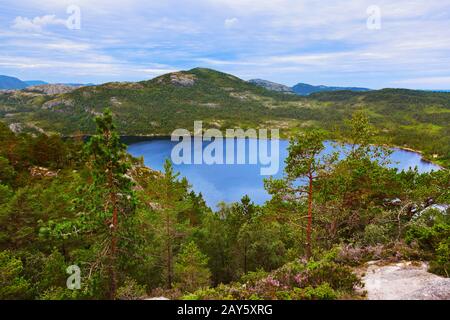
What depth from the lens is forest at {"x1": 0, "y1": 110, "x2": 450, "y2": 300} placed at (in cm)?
1405

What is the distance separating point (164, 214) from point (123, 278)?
528 centimetres

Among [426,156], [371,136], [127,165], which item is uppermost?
[371,136]

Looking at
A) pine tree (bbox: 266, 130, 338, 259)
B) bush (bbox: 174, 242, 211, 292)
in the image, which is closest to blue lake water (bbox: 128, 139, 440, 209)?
pine tree (bbox: 266, 130, 338, 259)

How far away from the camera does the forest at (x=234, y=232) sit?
46.1 ft

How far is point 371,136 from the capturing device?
22062 millimetres

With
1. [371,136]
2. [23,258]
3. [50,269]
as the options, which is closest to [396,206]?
[371,136]

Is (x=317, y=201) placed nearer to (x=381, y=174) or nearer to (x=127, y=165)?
(x=381, y=174)

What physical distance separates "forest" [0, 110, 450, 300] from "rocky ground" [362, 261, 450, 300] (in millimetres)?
696

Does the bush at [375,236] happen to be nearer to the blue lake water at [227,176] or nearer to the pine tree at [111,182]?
the pine tree at [111,182]

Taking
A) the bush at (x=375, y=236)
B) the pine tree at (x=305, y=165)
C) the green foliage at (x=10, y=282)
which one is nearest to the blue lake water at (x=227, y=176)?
the bush at (x=375, y=236)

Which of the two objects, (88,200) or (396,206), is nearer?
(88,200)

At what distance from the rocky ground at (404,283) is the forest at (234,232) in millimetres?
696

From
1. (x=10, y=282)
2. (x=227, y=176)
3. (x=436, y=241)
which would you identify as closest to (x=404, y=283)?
(x=436, y=241)

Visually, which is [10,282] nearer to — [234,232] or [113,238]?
[113,238]
